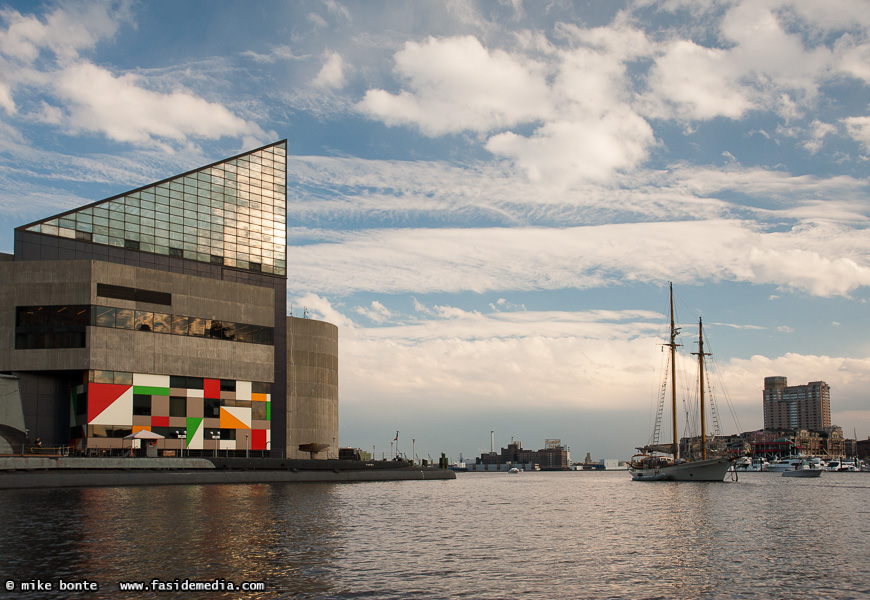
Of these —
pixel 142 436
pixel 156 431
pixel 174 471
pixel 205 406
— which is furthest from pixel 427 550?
pixel 205 406

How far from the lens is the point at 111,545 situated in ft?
114

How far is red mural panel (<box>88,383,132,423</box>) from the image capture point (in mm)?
92875

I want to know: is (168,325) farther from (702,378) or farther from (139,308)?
(702,378)

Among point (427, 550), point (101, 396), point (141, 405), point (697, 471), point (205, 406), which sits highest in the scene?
point (101, 396)

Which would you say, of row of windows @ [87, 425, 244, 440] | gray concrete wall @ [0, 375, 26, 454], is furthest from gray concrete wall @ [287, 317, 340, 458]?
gray concrete wall @ [0, 375, 26, 454]

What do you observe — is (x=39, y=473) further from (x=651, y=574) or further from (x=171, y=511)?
(x=651, y=574)

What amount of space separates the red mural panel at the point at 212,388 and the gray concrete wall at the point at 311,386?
1648 cm

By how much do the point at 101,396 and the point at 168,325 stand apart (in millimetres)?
12428

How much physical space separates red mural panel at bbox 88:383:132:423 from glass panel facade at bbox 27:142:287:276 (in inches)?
752

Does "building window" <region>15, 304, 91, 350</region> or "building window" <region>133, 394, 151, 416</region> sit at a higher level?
"building window" <region>15, 304, 91, 350</region>

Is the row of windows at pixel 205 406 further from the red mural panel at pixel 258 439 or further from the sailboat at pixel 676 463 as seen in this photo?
the sailboat at pixel 676 463

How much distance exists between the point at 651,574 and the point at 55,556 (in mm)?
24060

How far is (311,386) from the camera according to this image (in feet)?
406

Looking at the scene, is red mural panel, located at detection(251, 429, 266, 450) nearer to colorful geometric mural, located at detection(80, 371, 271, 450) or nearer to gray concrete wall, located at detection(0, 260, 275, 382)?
colorful geometric mural, located at detection(80, 371, 271, 450)
